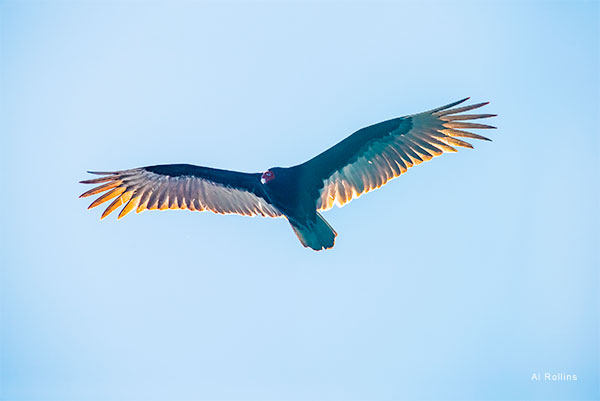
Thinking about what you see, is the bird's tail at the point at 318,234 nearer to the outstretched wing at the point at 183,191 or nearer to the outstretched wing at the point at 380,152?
the outstretched wing at the point at 380,152

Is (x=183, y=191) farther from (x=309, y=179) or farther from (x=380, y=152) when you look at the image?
(x=380, y=152)

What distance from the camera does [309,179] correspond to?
8742mm

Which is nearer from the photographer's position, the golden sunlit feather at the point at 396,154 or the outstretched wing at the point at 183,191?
the golden sunlit feather at the point at 396,154

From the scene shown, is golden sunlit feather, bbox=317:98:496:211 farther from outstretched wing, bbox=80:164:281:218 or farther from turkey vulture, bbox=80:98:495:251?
outstretched wing, bbox=80:164:281:218

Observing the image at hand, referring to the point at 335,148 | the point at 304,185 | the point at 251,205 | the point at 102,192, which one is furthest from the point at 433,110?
the point at 102,192

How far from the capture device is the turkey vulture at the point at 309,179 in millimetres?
8570

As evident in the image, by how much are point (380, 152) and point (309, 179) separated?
94cm

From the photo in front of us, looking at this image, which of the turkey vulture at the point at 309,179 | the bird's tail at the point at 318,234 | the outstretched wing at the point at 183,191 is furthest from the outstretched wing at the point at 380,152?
the outstretched wing at the point at 183,191

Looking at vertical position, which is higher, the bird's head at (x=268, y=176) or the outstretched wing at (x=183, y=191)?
the outstretched wing at (x=183, y=191)

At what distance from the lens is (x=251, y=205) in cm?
928

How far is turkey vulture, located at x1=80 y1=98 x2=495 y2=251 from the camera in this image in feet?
28.1

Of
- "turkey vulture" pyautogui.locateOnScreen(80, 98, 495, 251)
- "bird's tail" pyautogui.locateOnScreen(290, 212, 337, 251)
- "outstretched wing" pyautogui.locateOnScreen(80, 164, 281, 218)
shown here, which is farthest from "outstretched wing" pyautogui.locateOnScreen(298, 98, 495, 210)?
"outstretched wing" pyautogui.locateOnScreen(80, 164, 281, 218)

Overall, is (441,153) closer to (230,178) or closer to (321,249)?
(321,249)

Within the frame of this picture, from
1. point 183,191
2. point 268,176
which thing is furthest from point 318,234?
point 183,191
